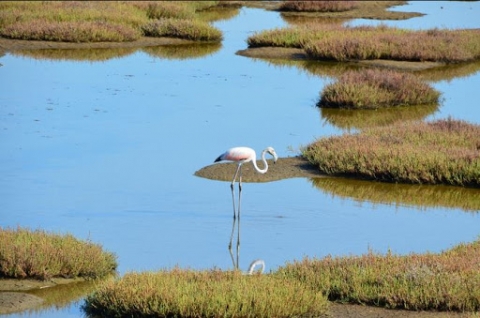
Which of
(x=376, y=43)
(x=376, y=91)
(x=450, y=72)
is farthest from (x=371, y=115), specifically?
(x=376, y=43)

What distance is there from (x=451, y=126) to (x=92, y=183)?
6464mm

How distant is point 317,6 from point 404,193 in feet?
90.8

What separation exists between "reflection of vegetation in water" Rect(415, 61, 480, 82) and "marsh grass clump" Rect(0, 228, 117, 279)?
57.3 feet

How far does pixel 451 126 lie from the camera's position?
19891mm

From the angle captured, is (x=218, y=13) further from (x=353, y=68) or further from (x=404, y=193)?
(x=404, y=193)

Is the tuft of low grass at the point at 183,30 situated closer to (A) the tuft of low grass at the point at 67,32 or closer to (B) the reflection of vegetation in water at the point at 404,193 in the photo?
(A) the tuft of low grass at the point at 67,32

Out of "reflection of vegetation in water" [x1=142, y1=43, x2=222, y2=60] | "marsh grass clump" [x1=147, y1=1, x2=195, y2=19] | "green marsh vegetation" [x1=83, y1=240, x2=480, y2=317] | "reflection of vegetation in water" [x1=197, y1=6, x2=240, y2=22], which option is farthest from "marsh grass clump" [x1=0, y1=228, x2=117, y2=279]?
"reflection of vegetation in water" [x1=197, y1=6, x2=240, y2=22]

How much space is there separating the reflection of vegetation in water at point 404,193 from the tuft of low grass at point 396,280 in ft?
14.3

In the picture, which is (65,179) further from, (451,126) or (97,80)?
(97,80)

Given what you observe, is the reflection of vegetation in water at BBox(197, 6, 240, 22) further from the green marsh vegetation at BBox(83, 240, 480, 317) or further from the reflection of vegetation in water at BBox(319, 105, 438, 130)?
the green marsh vegetation at BBox(83, 240, 480, 317)

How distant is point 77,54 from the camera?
1242 inches

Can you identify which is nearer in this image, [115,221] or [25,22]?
[115,221]

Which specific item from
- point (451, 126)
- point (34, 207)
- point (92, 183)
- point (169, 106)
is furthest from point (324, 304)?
point (169, 106)

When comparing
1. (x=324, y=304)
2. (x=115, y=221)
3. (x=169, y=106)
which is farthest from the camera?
(x=169, y=106)
